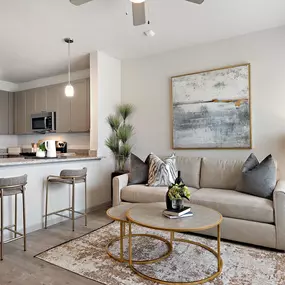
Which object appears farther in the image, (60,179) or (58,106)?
(58,106)

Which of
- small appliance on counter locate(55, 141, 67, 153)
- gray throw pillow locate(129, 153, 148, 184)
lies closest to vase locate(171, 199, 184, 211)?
gray throw pillow locate(129, 153, 148, 184)

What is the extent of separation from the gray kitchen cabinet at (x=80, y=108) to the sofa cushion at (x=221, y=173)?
248 centimetres

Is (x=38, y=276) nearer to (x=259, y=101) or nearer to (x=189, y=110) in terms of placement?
(x=189, y=110)

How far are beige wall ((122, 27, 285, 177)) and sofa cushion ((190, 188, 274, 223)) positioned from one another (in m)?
0.94

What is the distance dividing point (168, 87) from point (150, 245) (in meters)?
2.62

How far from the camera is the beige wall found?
3332mm

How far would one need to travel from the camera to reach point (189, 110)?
396cm

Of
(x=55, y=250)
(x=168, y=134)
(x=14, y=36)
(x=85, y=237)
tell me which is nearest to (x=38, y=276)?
(x=55, y=250)

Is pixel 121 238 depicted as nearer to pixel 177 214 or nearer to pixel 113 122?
pixel 177 214

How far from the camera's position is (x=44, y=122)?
5391 millimetres

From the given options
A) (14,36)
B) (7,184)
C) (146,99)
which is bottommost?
(7,184)

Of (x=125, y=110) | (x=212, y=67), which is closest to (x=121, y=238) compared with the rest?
(x=125, y=110)

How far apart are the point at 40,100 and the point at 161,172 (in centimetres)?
367

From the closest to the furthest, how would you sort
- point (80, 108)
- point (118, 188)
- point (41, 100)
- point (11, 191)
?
point (11, 191)
point (118, 188)
point (80, 108)
point (41, 100)
